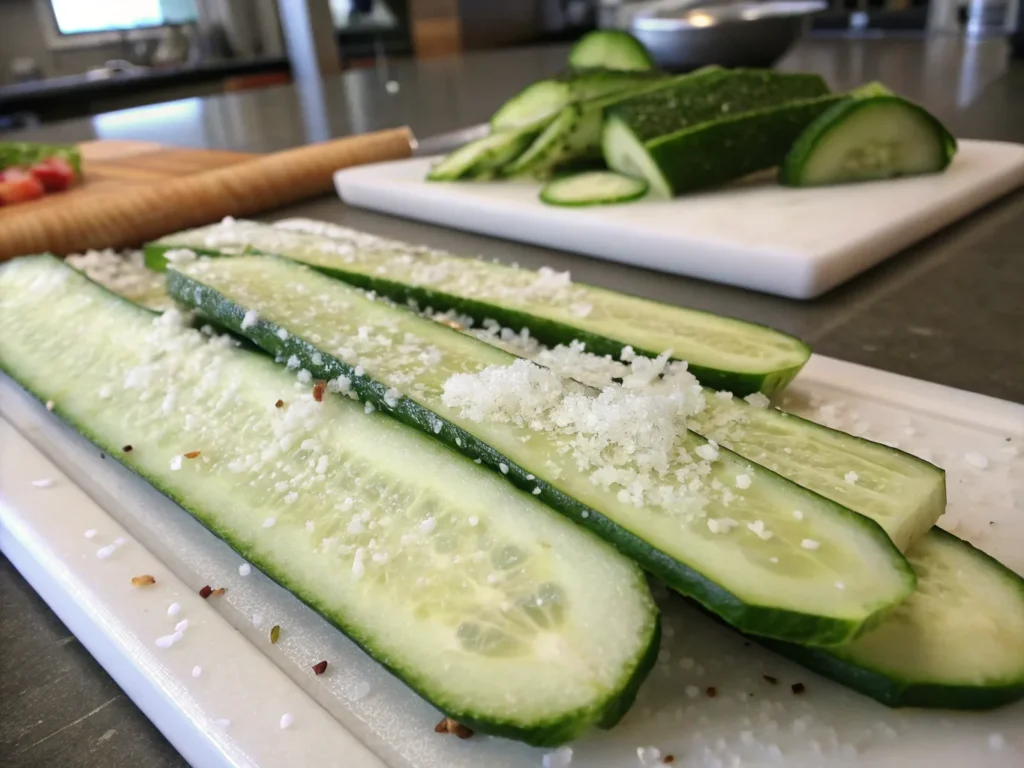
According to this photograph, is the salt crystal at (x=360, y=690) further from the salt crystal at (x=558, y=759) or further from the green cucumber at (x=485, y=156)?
the green cucumber at (x=485, y=156)

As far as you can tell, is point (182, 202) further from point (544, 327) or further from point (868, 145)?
point (868, 145)

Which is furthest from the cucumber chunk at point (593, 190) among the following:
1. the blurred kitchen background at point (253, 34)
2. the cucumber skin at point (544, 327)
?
the blurred kitchen background at point (253, 34)

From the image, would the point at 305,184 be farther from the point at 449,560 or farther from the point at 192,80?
the point at 192,80

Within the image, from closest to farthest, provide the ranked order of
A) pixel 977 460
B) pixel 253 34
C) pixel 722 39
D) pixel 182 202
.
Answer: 1. pixel 977 460
2. pixel 182 202
3. pixel 722 39
4. pixel 253 34

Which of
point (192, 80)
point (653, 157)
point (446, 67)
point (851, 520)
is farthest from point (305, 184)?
point (192, 80)

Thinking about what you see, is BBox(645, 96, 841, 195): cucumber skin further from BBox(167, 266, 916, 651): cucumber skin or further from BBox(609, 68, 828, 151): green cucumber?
BBox(167, 266, 916, 651): cucumber skin

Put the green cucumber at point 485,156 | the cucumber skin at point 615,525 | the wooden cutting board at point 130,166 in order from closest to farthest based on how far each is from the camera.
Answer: the cucumber skin at point 615,525 < the green cucumber at point 485,156 < the wooden cutting board at point 130,166

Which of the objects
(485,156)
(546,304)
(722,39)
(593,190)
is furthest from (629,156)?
(722,39)
